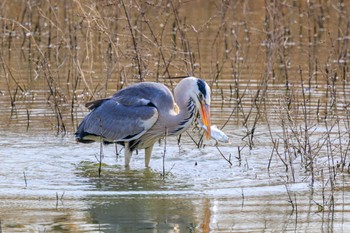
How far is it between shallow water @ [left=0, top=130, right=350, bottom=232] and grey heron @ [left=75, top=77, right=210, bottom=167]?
0.28 m

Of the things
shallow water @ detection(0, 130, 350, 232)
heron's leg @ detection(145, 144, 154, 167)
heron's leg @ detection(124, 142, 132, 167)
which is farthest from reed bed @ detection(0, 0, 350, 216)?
heron's leg @ detection(124, 142, 132, 167)

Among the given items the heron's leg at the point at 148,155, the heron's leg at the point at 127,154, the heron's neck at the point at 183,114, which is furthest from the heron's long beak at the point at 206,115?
the heron's leg at the point at 127,154

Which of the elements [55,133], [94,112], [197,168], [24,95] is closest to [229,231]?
[197,168]

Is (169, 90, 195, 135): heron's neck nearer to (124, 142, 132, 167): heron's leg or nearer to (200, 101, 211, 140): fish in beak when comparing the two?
(200, 101, 211, 140): fish in beak

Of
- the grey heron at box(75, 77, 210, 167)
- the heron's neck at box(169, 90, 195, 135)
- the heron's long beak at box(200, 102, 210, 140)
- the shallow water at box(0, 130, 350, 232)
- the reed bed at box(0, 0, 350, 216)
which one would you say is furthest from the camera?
the reed bed at box(0, 0, 350, 216)

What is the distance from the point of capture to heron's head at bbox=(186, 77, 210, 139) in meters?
8.27

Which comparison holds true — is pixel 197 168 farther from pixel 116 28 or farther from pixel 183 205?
pixel 116 28

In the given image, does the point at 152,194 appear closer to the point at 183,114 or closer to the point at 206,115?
the point at 206,115

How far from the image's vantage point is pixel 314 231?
20.1ft

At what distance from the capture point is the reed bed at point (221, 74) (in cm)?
885

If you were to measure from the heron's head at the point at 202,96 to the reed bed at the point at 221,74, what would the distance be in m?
0.60

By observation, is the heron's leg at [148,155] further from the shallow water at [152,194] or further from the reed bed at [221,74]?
the reed bed at [221,74]

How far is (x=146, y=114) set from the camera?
27.7ft

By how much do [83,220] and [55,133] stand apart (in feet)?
11.7
